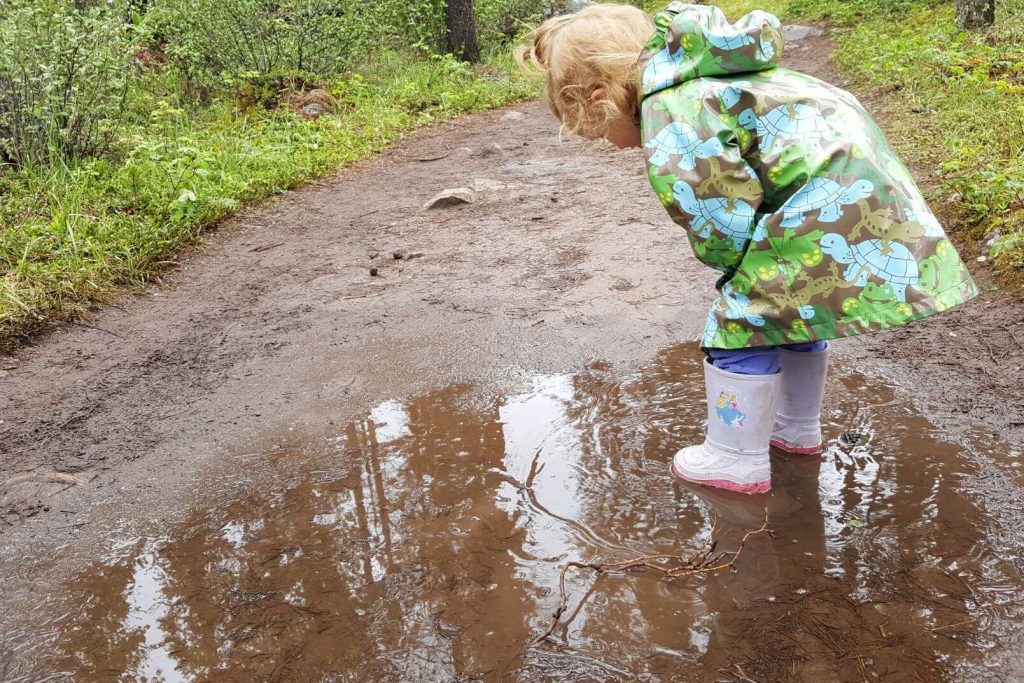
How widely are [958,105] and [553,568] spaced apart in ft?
19.0

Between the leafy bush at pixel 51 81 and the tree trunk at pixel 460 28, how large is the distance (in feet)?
19.6

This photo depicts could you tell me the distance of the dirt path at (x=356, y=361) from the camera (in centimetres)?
255

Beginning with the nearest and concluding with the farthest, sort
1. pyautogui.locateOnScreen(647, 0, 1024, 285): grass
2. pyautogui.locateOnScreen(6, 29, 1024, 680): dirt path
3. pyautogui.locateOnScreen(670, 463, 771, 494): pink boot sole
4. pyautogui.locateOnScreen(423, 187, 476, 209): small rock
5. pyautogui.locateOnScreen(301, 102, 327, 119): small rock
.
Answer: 1. pyautogui.locateOnScreen(670, 463, 771, 494): pink boot sole
2. pyautogui.locateOnScreen(6, 29, 1024, 680): dirt path
3. pyautogui.locateOnScreen(647, 0, 1024, 285): grass
4. pyautogui.locateOnScreen(423, 187, 476, 209): small rock
5. pyautogui.locateOnScreen(301, 102, 327, 119): small rock

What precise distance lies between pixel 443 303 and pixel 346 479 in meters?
1.63

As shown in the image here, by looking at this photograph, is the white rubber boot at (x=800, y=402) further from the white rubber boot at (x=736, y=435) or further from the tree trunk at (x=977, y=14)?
the tree trunk at (x=977, y=14)

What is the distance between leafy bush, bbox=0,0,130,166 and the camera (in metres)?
5.54

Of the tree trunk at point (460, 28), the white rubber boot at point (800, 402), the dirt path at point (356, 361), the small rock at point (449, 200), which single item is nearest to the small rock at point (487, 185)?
the small rock at point (449, 200)

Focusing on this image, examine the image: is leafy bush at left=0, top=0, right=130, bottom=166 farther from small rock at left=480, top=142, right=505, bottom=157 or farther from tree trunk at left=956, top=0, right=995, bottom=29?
tree trunk at left=956, top=0, right=995, bottom=29

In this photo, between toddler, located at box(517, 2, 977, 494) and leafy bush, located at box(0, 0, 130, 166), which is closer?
toddler, located at box(517, 2, 977, 494)

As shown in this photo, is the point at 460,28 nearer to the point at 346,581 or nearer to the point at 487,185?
the point at 487,185

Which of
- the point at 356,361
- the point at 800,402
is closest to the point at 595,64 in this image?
the point at 800,402

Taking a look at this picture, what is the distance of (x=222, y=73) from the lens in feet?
29.1

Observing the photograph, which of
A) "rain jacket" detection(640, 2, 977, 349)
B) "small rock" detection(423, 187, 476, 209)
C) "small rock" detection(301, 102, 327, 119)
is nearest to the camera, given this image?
"rain jacket" detection(640, 2, 977, 349)

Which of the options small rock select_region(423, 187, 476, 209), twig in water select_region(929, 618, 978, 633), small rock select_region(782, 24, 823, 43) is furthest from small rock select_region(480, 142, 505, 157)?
small rock select_region(782, 24, 823, 43)
